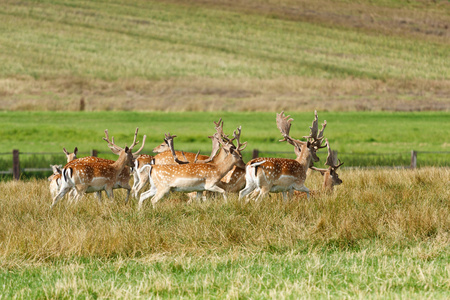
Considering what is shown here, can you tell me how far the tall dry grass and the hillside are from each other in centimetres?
3683

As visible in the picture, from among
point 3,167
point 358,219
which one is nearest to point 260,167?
point 358,219

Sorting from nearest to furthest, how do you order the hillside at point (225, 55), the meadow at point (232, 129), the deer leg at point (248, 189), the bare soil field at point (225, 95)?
the meadow at point (232, 129) < the deer leg at point (248, 189) < the bare soil field at point (225, 95) < the hillside at point (225, 55)

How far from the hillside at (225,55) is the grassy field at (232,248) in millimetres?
37228

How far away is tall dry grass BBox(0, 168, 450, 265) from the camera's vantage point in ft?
30.7

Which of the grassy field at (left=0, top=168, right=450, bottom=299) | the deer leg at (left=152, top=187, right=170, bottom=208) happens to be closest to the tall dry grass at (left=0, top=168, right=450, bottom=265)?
the grassy field at (left=0, top=168, right=450, bottom=299)

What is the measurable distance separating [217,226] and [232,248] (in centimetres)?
63

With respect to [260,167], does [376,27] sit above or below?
above

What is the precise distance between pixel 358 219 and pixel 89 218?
154 inches

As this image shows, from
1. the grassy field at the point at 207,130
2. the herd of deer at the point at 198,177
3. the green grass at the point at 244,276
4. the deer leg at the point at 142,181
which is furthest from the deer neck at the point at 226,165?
the grassy field at the point at 207,130

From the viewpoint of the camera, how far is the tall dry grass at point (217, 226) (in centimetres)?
936

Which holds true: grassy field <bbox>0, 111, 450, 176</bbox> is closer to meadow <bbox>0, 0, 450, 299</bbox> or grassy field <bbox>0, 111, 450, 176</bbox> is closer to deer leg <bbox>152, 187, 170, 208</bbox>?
meadow <bbox>0, 0, 450, 299</bbox>

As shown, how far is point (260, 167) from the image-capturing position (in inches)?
477

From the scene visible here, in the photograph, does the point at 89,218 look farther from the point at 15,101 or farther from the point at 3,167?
the point at 15,101

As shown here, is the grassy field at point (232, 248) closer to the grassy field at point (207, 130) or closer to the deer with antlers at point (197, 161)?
the deer with antlers at point (197, 161)
